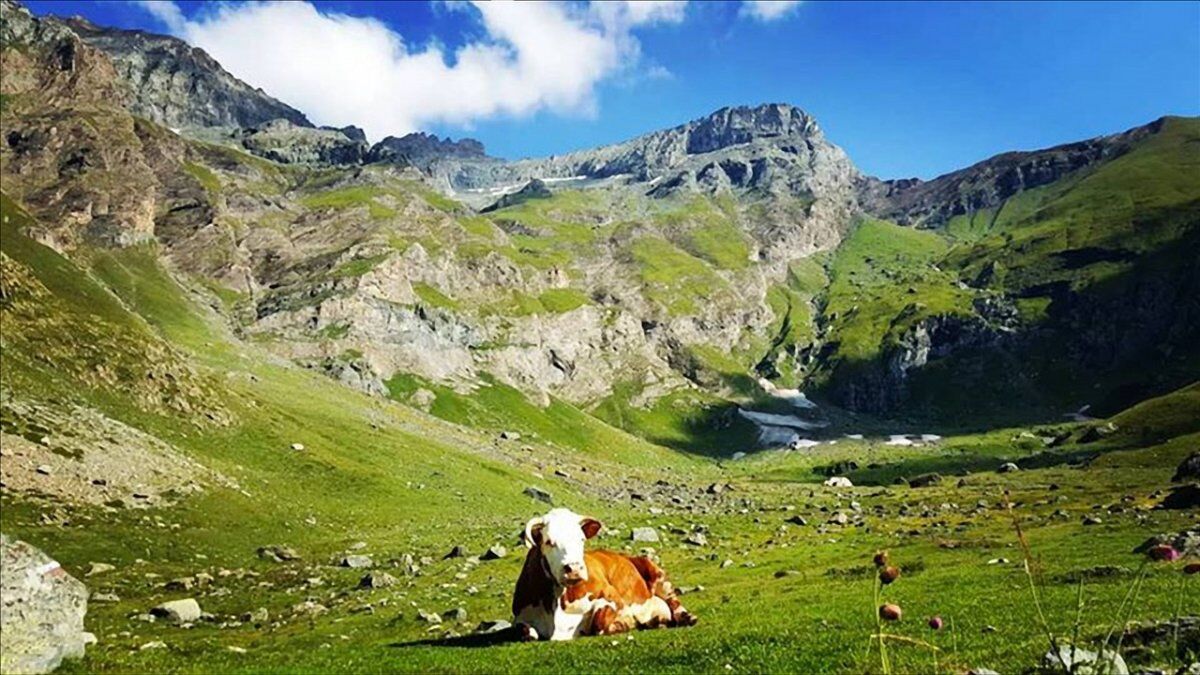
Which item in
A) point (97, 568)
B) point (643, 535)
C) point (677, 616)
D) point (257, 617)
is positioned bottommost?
point (643, 535)

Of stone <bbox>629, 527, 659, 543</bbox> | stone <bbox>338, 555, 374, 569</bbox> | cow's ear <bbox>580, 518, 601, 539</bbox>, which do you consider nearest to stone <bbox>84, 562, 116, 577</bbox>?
stone <bbox>338, 555, 374, 569</bbox>

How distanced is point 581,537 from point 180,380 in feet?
291

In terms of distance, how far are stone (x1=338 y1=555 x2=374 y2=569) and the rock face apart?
3785cm

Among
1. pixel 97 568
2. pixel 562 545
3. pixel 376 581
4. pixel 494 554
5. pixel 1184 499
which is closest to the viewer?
pixel 562 545

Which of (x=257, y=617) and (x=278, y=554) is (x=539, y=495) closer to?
(x=278, y=554)

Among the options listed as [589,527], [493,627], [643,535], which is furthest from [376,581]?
[589,527]

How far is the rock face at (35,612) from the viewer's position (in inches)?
602

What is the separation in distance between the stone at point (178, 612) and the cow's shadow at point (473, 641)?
15.4 m

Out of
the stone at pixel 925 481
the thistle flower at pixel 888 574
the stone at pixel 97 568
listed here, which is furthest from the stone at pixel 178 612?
the stone at pixel 925 481

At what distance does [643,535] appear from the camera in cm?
6625

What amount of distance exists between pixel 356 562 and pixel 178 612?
62.4ft

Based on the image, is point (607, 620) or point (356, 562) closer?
point (607, 620)

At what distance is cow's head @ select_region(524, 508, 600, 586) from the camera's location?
789 inches

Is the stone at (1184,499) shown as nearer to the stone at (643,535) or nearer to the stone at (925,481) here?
the stone at (643,535)
